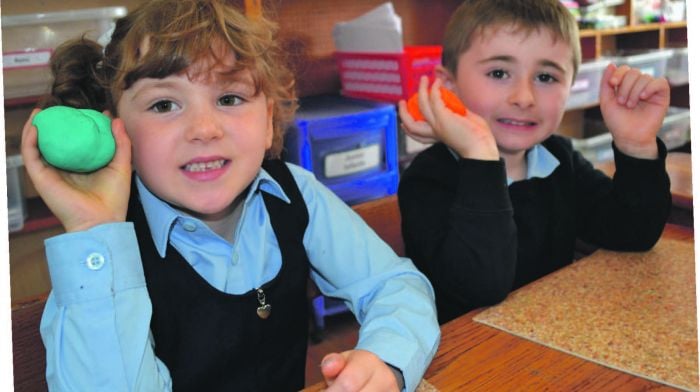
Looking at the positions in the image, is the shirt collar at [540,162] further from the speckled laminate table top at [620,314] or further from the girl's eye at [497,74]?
the speckled laminate table top at [620,314]

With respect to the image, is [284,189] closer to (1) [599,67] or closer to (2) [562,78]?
(2) [562,78]

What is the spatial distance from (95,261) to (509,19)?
33.3 inches

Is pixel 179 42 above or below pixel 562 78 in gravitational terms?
above

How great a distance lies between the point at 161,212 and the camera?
0.82 m

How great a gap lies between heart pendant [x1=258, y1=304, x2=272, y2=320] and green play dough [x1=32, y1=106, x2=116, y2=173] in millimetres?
293

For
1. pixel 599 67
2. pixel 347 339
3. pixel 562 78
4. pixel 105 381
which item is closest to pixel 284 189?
pixel 105 381

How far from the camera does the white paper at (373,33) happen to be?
2.12 meters

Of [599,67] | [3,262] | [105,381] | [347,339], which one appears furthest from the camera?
[599,67]

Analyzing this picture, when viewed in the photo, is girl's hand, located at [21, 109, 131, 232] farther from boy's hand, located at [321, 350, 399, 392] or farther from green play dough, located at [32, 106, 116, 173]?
boy's hand, located at [321, 350, 399, 392]

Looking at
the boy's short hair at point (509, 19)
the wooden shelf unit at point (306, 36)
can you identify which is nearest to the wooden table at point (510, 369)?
the boy's short hair at point (509, 19)

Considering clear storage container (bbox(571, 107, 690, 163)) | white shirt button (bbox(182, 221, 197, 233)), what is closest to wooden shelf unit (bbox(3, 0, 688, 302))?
clear storage container (bbox(571, 107, 690, 163))

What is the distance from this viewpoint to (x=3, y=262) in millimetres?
465

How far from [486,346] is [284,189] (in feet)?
1.30

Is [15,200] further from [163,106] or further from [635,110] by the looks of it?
[635,110]
